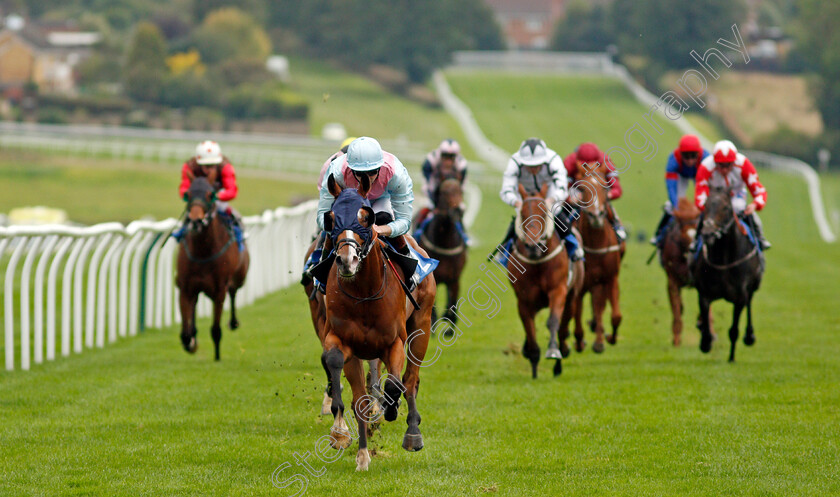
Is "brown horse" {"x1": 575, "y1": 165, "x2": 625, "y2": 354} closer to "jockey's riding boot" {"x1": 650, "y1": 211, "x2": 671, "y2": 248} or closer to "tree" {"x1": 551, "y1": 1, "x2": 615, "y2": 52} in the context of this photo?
"jockey's riding boot" {"x1": 650, "y1": 211, "x2": 671, "y2": 248}

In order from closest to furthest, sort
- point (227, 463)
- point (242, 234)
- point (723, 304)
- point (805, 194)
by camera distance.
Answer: point (227, 463) < point (242, 234) < point (723, 304) < point (805, 194)

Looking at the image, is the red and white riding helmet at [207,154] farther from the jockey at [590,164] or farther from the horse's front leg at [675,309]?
the horse's front leg at [675,309]

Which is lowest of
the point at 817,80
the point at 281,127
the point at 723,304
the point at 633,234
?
the point at 723,304

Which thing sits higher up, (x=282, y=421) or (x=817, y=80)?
(x=817, y=80)

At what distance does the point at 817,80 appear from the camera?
53.4 metres

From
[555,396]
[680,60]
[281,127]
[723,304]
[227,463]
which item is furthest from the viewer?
[680,60]

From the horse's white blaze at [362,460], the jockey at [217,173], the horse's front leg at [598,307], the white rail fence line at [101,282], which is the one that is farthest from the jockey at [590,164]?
the horse's white blaze at [362,460]

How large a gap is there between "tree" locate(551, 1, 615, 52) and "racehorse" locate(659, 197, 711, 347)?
199 ft

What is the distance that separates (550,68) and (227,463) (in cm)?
6903

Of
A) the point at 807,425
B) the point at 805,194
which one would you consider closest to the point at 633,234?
the point at 805,194

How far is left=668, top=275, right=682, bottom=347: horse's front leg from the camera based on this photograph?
37.0 feet

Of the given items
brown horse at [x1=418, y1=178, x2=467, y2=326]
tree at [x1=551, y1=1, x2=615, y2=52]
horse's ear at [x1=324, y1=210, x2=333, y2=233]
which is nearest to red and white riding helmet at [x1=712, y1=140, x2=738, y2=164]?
brown horse at [x1=418, y1=178, x2=467, y2=326]

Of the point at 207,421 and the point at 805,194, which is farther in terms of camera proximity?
the point at 805,194

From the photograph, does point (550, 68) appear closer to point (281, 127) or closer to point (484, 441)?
point (281, 127)
